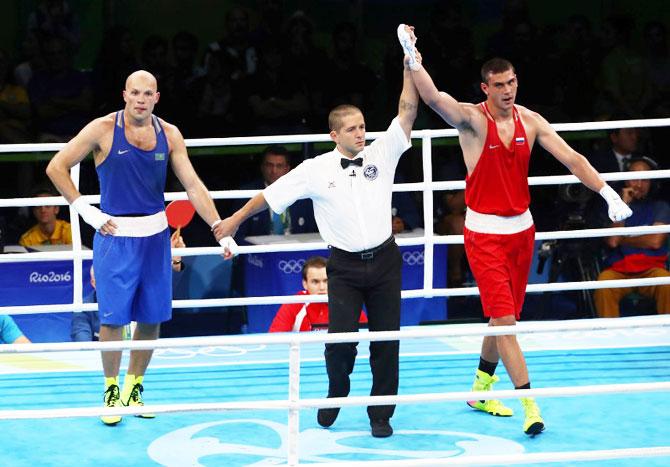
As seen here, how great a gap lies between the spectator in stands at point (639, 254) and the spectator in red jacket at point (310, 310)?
7.97 ft

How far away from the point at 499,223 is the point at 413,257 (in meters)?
2.42

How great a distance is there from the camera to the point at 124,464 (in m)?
5.77

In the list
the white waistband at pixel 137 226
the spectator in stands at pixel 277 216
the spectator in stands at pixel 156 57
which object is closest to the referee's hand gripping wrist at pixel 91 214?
the white waistband at pixel 137 226

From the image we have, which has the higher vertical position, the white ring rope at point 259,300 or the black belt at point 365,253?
the black belt at point 365,253

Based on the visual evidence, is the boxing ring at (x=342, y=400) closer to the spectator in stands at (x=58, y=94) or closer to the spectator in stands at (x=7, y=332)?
the spectator in stands at (x=7, y=332)

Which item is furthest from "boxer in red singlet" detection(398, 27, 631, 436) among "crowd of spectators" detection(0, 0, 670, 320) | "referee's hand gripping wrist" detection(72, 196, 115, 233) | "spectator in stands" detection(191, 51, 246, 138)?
"spectator in stands" detection(191, 51, 246, 138)

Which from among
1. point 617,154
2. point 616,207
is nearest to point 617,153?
point 617,154

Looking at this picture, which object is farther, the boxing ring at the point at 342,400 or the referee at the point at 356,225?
the referee at the point at 356,225

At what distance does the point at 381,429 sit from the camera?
6.15m

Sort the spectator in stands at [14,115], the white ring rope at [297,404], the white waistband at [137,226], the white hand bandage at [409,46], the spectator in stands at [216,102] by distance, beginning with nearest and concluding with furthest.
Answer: the white ring rope at [297,404], the white hand bandage at [409,46], the white waistband at [137,226], the spectator in stands at [14,115], the spectator in stands at [216,102]

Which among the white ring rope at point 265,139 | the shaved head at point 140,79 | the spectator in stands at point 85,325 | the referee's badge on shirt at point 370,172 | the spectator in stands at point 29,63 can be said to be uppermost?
the spectator in stands at point 29,63

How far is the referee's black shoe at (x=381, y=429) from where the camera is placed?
20.2 ft

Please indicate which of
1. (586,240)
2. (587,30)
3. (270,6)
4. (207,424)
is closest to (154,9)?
(270,6)

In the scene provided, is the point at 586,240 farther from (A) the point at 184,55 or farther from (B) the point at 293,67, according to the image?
(A) the point at 184,55
